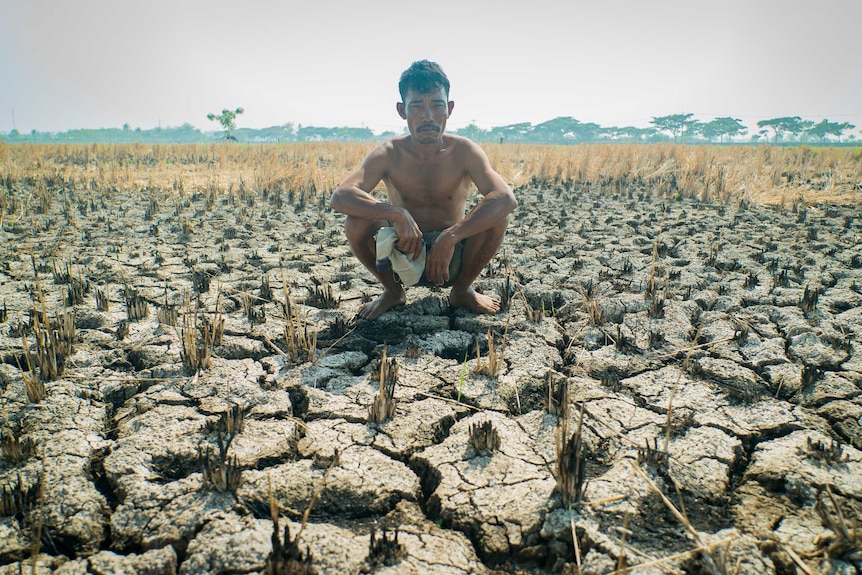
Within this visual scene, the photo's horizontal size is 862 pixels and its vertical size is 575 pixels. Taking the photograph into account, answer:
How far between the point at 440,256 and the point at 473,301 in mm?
507

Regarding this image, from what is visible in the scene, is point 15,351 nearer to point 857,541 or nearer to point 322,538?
point 322,538

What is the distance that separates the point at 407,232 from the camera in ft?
8.68

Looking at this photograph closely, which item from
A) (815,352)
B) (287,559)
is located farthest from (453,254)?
(287,559)

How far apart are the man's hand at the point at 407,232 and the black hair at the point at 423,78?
745 mm

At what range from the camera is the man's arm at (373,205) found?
8.75 feet

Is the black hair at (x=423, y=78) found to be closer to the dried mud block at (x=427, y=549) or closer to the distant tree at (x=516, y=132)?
the dried mud block at (x=427, y=549)

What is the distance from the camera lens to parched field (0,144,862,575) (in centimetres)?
141

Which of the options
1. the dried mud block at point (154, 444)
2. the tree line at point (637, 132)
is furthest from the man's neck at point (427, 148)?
the tree line at point (637, 132)

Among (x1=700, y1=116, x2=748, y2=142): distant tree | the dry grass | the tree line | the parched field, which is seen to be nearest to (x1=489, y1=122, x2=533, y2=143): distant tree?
the tree line

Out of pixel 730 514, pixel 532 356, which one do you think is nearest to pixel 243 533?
pixel 730 514

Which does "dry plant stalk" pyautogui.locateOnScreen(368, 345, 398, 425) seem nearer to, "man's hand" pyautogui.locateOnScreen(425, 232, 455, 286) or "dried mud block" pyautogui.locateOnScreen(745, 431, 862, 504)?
"man's hand" pyautogui.locateOnScreen(425, 232, 455, 286)

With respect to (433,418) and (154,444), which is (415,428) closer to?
(433,418)

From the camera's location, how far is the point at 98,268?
12.8ft

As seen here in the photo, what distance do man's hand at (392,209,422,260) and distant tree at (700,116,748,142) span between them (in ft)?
319
